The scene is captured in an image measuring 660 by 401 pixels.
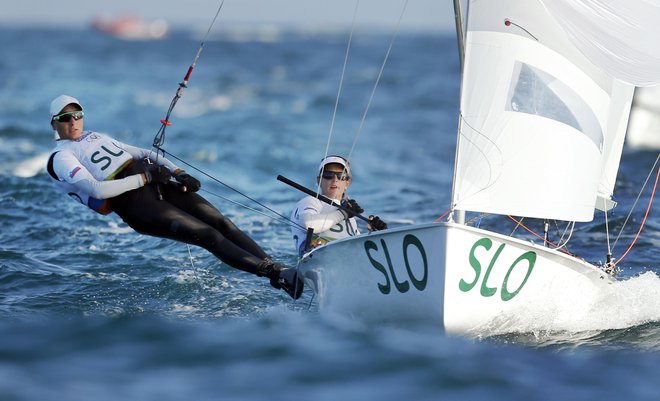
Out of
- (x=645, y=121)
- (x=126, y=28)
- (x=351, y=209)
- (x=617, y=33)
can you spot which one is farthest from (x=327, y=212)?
(x=126, y=28)

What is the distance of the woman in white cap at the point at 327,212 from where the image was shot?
20.3 feet

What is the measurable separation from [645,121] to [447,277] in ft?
40.3

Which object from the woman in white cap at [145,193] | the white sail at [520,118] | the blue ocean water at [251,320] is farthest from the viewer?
the woman in white cap at [145,193]

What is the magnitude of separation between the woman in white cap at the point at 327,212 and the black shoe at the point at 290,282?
0.58 feet

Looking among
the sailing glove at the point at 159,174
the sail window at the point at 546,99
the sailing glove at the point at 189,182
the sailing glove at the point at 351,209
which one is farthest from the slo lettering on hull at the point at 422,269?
the sailing glove at the point at 159,174

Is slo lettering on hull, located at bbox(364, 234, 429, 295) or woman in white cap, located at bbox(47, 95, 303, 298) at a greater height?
woman in white cap, located at bbox(47, 95, 303, 298)

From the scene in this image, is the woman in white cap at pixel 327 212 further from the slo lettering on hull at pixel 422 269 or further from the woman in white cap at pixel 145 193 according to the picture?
the slo lettering on hull at pixel 422 269

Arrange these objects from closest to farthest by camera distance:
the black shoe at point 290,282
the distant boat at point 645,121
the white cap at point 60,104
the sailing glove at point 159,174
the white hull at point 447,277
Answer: the white hull at point 447,277, the black shoe at point 290,282, the sailing glove at point 159,174, the white cap at point 60,104, the distant boat at point 645,121

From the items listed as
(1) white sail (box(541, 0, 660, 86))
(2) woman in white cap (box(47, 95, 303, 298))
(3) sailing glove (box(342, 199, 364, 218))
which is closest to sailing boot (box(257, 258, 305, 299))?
(2) woman in white cap (box(47, 95, 303, 298))

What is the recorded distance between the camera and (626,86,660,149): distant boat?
52.2 feet

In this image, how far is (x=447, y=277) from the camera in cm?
519

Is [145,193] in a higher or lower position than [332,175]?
lower

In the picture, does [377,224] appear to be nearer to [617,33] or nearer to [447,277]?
[447,277]

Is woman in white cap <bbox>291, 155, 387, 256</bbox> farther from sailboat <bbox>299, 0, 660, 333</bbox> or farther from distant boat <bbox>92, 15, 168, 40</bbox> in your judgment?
distant boat <bbox>92, 15, 168, 40</bbox>
